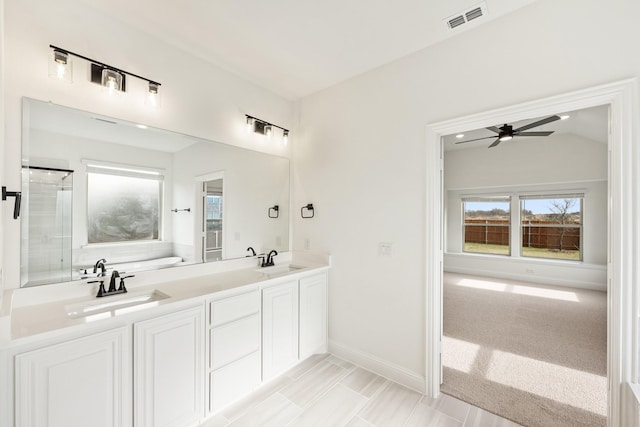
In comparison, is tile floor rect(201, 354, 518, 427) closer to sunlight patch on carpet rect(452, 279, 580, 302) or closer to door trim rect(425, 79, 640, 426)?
door trim rect(425, 79, 640, 426)

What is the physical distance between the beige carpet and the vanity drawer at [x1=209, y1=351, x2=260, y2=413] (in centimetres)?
162

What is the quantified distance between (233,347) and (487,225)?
7.08 m

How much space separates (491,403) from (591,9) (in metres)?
2.80

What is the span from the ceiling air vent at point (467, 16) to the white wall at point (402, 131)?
0.12 meters

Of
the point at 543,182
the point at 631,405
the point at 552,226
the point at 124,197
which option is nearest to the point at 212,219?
the point at 124,197

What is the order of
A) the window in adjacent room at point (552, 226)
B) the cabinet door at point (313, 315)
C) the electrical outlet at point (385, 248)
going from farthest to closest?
the window in adjacent room at point (552, 226) → the cabinet door at point (313, 315) → the electrical outlet at point (385, 248)

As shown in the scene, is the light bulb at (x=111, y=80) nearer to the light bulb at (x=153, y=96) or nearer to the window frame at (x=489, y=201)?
the light bulb at (x=153, y=96)

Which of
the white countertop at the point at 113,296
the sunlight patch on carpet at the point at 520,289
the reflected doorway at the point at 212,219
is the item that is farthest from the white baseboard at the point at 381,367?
the sunlight patch on carpet at the point at 520,289

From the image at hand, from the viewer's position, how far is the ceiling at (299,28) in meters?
1.81

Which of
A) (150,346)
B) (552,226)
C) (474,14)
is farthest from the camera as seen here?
(552,226)

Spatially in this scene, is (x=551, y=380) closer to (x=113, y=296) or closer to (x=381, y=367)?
(x=381, y=367)

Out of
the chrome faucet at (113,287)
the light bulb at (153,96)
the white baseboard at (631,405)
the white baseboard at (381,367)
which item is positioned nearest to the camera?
the white baseboard at (631,405)

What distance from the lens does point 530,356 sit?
2812 mm

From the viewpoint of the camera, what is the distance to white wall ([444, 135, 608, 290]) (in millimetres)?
5246
